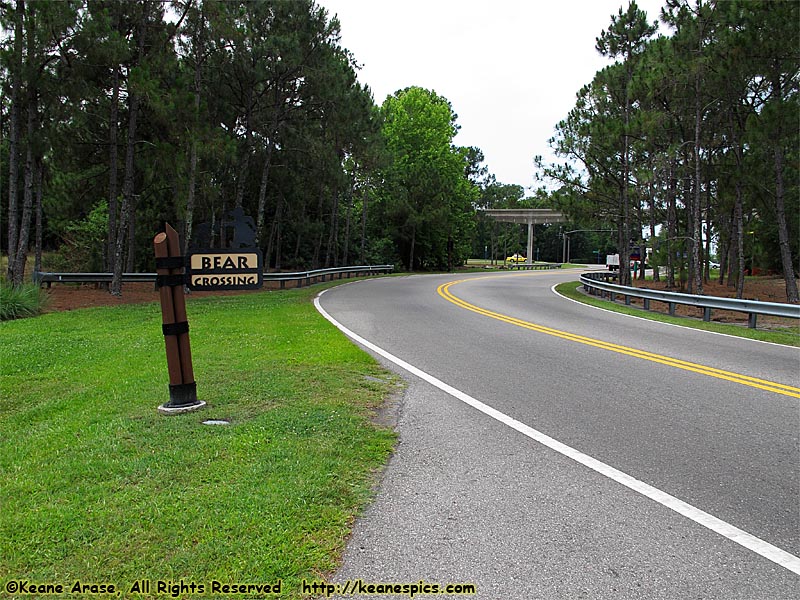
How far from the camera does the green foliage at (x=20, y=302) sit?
1545cm

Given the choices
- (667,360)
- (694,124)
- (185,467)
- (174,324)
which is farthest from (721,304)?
(185,467)

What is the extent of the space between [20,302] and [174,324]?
12.2m

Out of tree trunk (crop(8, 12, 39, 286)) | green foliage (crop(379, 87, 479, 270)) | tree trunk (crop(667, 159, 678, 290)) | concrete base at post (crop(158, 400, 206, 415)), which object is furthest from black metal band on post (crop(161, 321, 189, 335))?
green foliage (crop(379, 87, 479, 270))

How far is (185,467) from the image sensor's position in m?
4.52

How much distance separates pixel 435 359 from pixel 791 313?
895 centimetres

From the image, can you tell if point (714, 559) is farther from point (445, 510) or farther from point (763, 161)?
point (763, 161)

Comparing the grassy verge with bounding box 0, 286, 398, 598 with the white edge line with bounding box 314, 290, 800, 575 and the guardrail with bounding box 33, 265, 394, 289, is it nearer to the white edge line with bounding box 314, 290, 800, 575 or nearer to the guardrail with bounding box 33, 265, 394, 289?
the white edge line with bounding box 314, 290, 800, 575

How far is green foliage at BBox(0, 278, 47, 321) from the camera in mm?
15455

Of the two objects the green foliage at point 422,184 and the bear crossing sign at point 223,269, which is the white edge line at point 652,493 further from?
the green foliage at point 422,184

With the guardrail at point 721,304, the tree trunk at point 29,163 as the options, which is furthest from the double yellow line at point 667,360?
the tree trunk at point 29,163

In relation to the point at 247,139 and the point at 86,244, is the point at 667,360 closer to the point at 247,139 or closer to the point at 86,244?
the point at 247,139

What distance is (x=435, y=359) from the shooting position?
9.76 m

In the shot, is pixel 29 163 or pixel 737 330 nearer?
pixel 737 330

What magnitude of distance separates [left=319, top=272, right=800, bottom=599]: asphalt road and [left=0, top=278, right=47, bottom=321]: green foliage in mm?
11345
